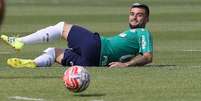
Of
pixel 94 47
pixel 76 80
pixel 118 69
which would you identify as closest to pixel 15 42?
pixel 94 47

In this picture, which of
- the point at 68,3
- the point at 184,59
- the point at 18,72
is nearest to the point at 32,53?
the point at 184,59

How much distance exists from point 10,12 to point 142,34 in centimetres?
1788

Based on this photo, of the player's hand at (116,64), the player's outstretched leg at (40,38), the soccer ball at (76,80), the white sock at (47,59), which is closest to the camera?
the soccer ball at (76,80)

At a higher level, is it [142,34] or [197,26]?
[142,34]

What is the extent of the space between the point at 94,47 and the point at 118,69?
83 centimetres

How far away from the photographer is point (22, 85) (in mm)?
11273

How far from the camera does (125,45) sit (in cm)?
1441

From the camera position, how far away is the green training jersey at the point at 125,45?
14281mm

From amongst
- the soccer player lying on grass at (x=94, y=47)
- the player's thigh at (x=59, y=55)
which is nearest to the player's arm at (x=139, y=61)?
the soccer player lying on grass at (x=94, y=47)

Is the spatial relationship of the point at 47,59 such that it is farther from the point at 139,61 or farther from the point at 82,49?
the point at 139,61

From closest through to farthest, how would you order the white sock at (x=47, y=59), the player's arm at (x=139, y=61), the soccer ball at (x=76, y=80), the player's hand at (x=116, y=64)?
the soccer ball at (x=76, y=80) < the player's hand at (x=116, y=64) < the player's arm at (x=139, y=61) < the white sock at (x=47, y=59)

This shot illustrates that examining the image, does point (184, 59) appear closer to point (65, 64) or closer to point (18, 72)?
point (65, 64)

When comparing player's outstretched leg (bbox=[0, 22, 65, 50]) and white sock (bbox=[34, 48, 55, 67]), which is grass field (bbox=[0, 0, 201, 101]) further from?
player's outstretched leg (bbox=[0, 22, 65, 50])

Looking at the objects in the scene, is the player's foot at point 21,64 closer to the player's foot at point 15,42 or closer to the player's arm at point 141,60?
the player's foot at point 15,42
